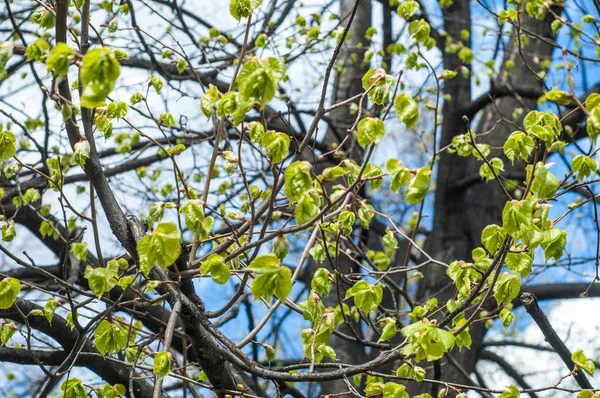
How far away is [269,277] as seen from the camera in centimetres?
170

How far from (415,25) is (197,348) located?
2.38 metres

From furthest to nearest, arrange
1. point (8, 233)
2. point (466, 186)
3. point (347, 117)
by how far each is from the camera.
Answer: point (347, 117) → point (466, 186) → point (8, 233)

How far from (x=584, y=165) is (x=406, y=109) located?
76 cm

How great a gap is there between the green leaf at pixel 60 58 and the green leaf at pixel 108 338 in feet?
3.34

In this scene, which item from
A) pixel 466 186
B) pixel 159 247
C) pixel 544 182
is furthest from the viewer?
pixel 466 186

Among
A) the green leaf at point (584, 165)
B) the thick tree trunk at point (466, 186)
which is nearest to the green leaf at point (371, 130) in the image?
the green leaf at point (584, 165)

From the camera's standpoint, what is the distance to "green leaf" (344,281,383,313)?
236 cm

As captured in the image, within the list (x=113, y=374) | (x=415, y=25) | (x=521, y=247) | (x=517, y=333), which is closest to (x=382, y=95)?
(x=521, y=247)

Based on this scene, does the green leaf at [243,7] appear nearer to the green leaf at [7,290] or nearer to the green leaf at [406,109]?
the green leaf at [406,109]

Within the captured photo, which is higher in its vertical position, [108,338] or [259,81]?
[259,81]

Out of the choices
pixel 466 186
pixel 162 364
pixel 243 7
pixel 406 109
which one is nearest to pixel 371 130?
pixel 406 109

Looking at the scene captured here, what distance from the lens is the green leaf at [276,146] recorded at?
179cm

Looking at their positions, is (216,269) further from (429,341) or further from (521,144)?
(521,144)

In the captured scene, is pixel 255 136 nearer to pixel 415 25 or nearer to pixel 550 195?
pixel 550 195
